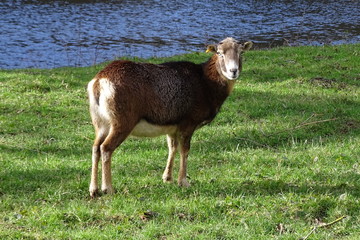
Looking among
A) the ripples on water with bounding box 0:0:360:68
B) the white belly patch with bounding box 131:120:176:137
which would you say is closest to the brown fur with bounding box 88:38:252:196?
the white belly patch with bounding box 131:120:176:137

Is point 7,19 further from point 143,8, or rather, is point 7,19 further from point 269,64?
point 269,64

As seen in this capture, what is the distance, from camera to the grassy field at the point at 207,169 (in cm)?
591

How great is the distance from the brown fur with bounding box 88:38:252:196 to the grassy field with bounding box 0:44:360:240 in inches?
23.8

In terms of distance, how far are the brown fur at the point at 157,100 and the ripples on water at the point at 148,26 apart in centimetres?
1088

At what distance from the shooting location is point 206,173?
25.2 ft

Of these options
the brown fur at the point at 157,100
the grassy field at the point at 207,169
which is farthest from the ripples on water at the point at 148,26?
the brown fur at the point at 157,100

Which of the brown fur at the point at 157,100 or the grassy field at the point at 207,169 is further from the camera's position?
the brown fur at the point at 157,100

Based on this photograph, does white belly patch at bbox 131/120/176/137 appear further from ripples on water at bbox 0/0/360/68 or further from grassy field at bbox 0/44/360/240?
ripples on water at bbox 0/0/360/68

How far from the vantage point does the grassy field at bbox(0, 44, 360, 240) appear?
591 cm

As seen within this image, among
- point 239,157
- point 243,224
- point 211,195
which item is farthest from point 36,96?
point 243,224

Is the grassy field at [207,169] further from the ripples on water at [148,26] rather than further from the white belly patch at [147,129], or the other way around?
the ripples on water at [148,26]

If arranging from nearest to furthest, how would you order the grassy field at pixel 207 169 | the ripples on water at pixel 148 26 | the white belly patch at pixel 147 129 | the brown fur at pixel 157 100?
the grassy field at pixel 207 169
the brown fur at pixel 157 100
the white belly patch at pixel 147 129
the ripples on water at pixel 148 26

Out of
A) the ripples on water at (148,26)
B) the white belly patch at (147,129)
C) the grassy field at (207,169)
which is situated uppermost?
the white belly patch at (147,129)

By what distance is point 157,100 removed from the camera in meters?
6.90
